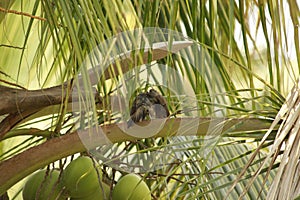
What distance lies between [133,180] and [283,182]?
1.15ft

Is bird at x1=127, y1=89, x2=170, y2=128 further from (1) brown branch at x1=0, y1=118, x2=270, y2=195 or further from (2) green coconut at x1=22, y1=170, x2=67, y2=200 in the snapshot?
(2) green coconut at x1=22, y1=170, x2=67, y2=200

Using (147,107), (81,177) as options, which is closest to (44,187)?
(81,177)

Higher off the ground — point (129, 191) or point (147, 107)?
point (147, 107)

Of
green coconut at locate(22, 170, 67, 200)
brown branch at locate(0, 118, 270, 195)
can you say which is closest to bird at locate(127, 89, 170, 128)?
brown branch at locate(0, 118, 270, 195)

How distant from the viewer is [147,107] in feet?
3.40

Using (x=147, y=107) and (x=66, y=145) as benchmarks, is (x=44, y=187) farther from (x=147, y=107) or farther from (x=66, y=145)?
(x=147, y=107)

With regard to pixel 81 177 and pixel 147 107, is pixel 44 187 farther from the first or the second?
→ pixel 147 107

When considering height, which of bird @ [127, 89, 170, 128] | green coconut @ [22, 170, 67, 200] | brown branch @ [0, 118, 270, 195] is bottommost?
green coconut @ [22, 170, 67, 200]

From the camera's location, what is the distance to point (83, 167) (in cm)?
107

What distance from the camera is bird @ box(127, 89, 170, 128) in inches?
40.3

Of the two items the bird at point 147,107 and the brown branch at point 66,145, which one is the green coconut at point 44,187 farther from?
the bird at point 147,107

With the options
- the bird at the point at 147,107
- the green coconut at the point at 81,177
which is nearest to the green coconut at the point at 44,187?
the green coconut at the point at 81,177

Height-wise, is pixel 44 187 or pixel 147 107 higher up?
pixel 147 107

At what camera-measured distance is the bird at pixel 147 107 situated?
102 cm
